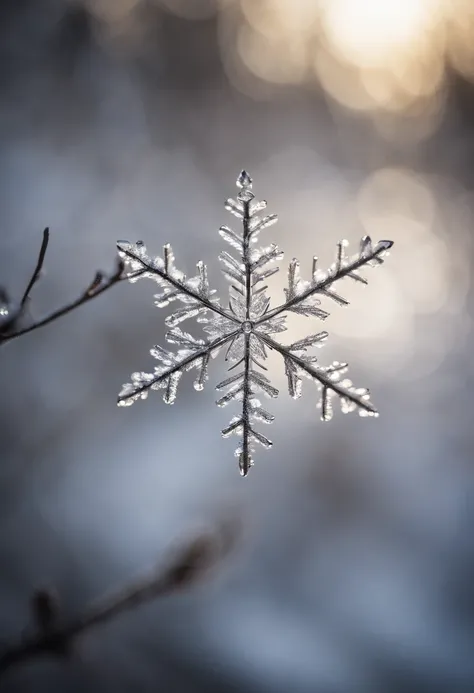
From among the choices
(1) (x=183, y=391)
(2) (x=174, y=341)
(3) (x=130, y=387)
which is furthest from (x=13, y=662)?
(1) (x=183, y=391)

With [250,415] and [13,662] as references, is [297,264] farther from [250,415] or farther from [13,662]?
[13,662]

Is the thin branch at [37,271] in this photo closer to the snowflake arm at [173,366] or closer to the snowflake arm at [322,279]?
the snowflake arm at [173,366]

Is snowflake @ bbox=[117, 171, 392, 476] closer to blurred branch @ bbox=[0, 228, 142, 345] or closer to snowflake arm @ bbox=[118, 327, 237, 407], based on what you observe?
snowflake arm @ bbox=[118, 327, 237, 407]

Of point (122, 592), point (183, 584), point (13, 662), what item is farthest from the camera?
point (183, 584)

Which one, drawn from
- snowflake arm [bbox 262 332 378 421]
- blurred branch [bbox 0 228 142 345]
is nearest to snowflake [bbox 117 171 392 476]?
snowflake arm [bbox 262 332 378 421]

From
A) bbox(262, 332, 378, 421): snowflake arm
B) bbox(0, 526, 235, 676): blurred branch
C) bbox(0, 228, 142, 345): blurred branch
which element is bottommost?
bbox(0, 526, 235, 676): blurred branch

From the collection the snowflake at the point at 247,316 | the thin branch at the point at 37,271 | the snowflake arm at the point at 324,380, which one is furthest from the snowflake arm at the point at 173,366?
the thin branch at the point at 37,271

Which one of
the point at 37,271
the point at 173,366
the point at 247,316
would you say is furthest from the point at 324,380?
the point at 37,271

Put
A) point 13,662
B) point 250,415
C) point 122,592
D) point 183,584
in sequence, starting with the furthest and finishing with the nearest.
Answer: point 183,584 < point 122,592 < point 13,662 < point 250,415
